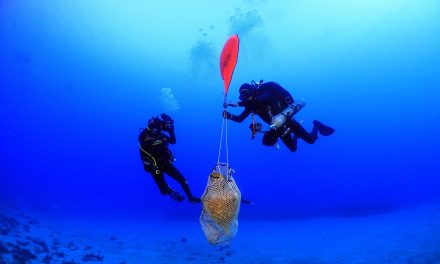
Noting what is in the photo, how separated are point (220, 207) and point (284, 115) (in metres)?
3.45

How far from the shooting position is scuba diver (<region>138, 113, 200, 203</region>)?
8.10m

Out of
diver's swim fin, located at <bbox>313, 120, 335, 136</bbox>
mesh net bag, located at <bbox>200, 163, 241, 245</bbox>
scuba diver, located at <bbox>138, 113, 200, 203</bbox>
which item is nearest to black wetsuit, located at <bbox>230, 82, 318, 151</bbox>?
diver's swim fin, located at <bbox>313, 120, 335, 136</bbox>

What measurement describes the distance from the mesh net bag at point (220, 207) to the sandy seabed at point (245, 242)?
459 inches

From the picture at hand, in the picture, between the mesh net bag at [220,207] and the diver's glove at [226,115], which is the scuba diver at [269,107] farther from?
the mesh net bag at [220,207]

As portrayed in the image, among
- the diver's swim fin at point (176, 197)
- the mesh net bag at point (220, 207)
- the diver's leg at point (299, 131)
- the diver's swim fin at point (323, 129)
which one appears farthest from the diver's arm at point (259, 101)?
the mesh net bag at point (220, 207)

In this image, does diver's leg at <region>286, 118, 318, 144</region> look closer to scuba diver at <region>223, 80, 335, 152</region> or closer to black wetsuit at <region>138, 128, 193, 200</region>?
scuba diver at <region>223, 80, 335, 152</region>

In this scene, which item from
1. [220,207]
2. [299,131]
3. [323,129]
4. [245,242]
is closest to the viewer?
[220,207]

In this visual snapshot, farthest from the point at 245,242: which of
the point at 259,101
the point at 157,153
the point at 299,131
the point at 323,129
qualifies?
the point at 259,101

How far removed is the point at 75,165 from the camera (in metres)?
86.2

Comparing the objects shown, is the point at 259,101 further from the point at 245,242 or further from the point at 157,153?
the point at 245,242

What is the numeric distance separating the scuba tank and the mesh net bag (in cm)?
267

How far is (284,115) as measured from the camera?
24.0ft

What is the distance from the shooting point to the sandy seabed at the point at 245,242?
1614cm

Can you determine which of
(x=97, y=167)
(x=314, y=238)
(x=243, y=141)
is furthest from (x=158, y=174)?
(x=97, y=167)
